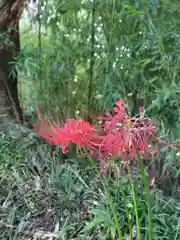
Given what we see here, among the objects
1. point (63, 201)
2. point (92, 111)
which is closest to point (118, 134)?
point (63, 201)

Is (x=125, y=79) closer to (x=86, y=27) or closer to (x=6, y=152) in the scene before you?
(x=86, y=27)

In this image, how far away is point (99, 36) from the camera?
6.76ft

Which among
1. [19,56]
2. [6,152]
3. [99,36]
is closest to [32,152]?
[6,152]

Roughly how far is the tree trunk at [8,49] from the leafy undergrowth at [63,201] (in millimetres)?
346

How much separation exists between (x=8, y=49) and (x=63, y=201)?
105 centimetres

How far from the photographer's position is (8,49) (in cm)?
235

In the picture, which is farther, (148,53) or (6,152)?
(6,152)

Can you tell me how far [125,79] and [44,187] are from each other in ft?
2.34

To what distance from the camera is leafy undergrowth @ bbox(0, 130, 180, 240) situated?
168 cm

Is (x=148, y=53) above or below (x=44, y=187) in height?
above

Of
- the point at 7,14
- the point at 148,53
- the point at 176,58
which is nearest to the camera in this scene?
the point at 176,58

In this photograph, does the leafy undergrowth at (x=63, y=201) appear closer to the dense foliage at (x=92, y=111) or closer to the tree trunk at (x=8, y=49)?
the dense foliage at (x=92, y=111)

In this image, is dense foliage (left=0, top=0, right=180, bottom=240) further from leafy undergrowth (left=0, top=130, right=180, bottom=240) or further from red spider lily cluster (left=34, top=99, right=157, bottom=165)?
red spider lily cluster (left=34, top=99, right=157, bottom=165)

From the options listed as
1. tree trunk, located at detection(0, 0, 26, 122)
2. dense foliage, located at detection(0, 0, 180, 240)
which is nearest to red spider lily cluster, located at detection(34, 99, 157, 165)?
dense foliage, located at detection(0, 0, 180, 240)
